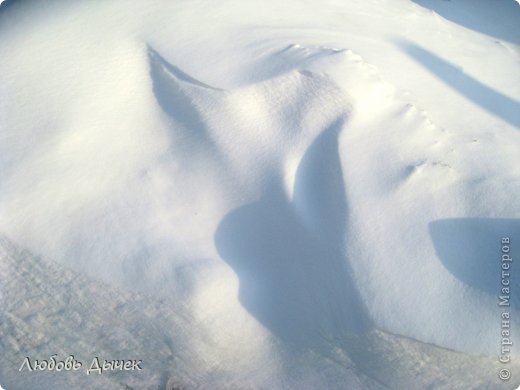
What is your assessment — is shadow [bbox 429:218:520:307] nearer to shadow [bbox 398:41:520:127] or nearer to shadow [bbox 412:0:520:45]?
shadow [bbox 398:41:520:127]

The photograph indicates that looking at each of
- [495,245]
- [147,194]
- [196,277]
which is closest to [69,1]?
[147,194]

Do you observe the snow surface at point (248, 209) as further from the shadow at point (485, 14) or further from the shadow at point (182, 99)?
the shadow at point (485, 14)

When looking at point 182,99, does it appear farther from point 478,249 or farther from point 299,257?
point 478,249

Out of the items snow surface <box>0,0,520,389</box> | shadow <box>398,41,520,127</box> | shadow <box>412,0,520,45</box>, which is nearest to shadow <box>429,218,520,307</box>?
snow surface <box>0,0,520,389</box>

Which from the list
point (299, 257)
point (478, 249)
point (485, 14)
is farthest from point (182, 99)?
point (485, 14)

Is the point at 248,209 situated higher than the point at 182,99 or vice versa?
the point at 182,99

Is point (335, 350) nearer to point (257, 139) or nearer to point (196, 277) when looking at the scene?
point (196, 277)
